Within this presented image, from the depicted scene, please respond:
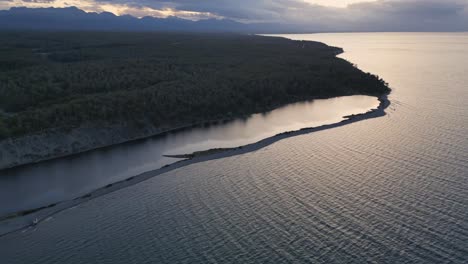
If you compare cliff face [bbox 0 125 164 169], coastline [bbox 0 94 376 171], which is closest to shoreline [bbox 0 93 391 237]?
coastline [bbox 0 94 376 171]

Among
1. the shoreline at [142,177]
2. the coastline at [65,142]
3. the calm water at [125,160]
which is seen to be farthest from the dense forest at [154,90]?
the shoreline at [142,177]

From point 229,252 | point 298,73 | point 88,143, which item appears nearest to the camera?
point 229,252

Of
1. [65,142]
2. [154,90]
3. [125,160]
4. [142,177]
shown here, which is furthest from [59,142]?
[154,90]

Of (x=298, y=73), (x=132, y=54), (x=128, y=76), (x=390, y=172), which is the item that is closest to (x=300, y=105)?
(x=298, y=73)

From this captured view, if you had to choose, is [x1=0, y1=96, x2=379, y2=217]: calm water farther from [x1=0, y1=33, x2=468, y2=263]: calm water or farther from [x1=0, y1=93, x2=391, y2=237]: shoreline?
[x1=0, y1=33, x2=468, y2=263]: calm water

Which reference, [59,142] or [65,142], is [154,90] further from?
[59,142]

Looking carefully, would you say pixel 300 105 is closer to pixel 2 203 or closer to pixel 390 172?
pixel 390 172
